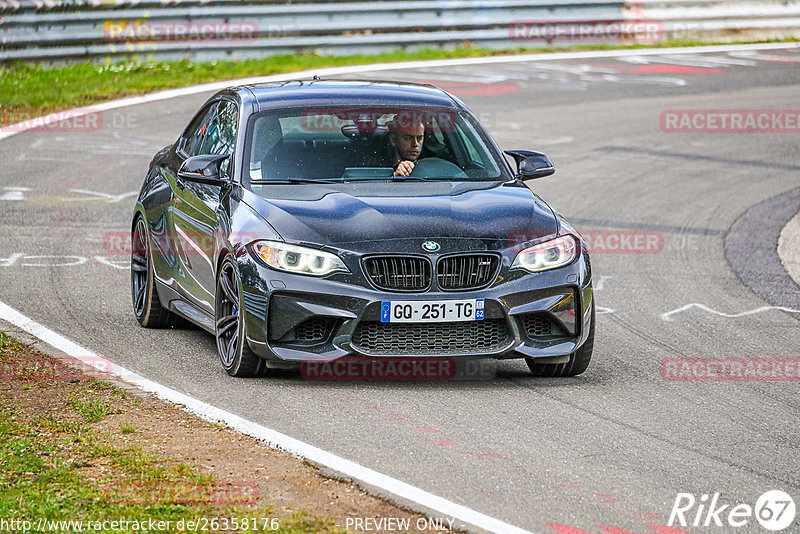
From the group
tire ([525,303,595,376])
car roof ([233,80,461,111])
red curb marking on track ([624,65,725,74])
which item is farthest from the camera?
red curb marking on track ([624,65,725,74])

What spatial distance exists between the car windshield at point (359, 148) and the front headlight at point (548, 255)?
1.02 meters

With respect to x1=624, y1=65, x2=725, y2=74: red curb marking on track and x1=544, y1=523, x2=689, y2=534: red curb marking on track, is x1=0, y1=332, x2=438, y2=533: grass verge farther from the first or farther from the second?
x1=624, y1=65, x2=725, y2=74: red curb marking on track

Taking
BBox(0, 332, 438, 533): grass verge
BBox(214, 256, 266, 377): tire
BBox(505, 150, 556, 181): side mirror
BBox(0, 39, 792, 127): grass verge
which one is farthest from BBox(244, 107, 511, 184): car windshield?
BBox(0, 39, 792, 127): grass verge

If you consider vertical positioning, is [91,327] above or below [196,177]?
below

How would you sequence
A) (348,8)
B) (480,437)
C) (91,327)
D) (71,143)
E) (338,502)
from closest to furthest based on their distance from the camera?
(338,502) < (480,437) < (91,327) < (71,143) < (348,8)

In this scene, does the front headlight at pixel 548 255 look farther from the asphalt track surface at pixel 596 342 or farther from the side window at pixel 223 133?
the side window at pixel 223 133

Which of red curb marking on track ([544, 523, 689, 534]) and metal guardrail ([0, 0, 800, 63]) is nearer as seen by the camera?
red curb marking on track ([544, 523, 689, 534])

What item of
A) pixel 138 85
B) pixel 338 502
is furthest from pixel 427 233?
pixel 138 85

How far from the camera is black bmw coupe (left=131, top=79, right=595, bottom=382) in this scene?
724 cm

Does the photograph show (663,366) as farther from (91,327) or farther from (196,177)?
(91,327)

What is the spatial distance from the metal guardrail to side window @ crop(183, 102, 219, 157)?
13104 millimetres

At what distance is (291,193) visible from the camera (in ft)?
25.9

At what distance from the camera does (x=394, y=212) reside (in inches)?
297

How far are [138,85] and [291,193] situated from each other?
14.4 meters
